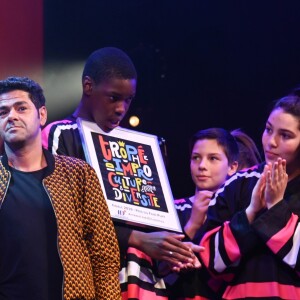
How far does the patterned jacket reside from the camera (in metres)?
2.90

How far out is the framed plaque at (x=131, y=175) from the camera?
131 inches

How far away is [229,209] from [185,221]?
0.29m

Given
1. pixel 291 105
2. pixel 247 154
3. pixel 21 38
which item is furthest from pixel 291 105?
pixel 21 38

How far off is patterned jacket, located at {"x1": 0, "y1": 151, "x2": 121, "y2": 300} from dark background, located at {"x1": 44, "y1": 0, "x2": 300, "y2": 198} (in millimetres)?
2005

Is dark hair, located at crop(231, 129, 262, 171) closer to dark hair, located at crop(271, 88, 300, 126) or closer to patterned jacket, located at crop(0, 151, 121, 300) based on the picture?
dark hair, located at crop(271, 88, 300, 126)

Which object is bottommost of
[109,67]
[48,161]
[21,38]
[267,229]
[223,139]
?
[267,229]

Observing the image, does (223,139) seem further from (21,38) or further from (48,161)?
(21,38)

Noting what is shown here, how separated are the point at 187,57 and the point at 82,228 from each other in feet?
8.75

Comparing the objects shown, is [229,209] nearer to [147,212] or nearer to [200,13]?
[147,212]

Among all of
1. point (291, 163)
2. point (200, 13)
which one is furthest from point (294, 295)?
point (200, 13)

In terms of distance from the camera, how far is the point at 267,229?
319cm

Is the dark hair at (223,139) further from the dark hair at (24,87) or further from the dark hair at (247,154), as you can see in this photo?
the dark hair at (24,87)

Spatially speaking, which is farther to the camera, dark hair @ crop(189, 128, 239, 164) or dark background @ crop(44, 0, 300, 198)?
dark background @ crop(44, 0, 300, 198)

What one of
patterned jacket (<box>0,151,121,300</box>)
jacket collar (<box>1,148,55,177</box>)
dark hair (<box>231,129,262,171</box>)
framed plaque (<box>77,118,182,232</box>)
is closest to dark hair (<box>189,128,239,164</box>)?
dark hair (<box>231,129,262,171</box>)
